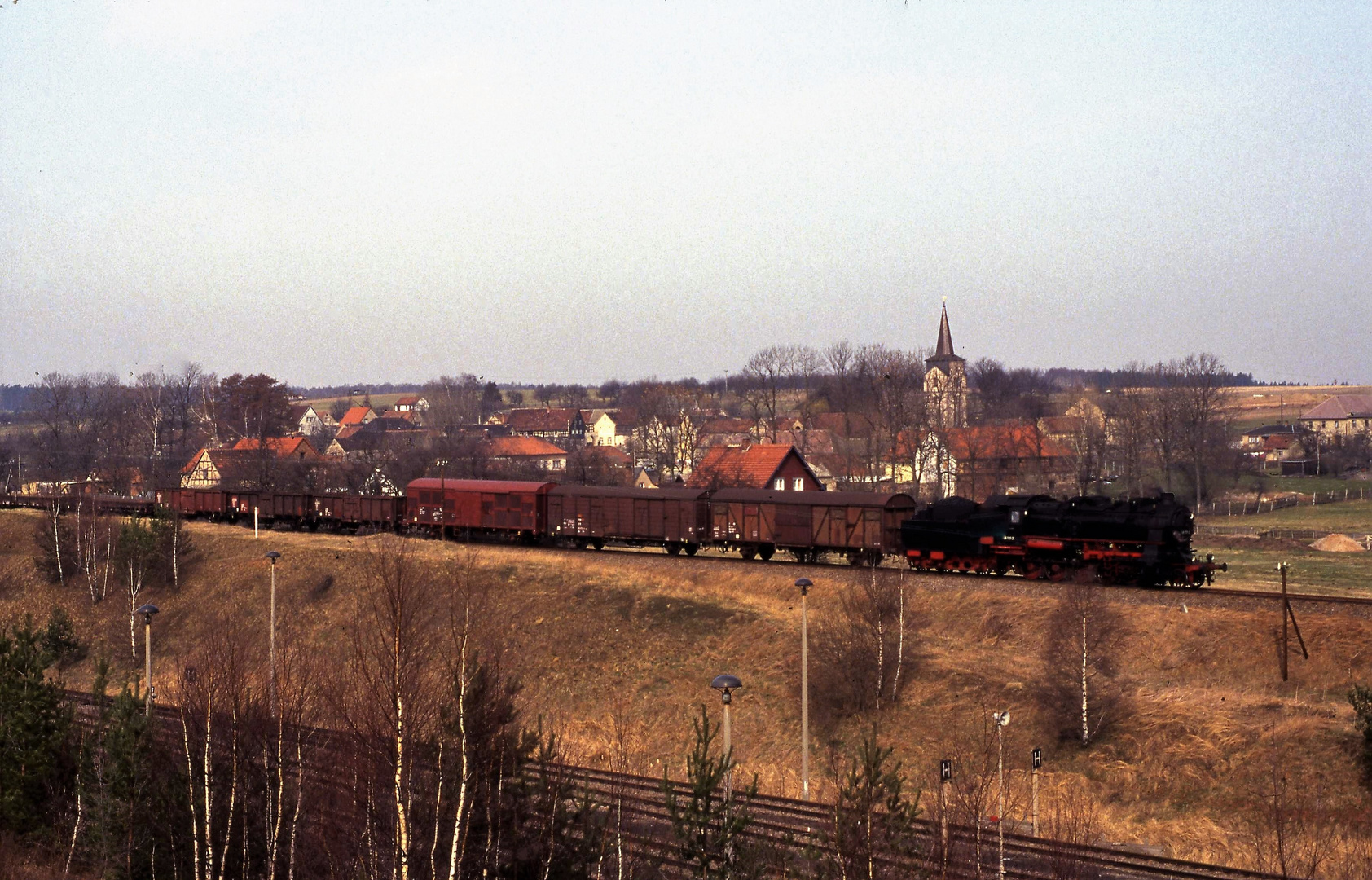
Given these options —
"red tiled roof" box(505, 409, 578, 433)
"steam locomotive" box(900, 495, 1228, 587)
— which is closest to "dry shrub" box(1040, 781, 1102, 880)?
"steam locomotive" box(900, 495, 1228, 587)

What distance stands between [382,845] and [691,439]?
10138 centimetres

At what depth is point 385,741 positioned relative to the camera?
601 inches

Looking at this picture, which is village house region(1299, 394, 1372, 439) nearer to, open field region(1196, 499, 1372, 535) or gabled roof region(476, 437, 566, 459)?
open field region(1196, 499, 1372, 535)

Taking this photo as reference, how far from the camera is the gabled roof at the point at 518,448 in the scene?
12058cm

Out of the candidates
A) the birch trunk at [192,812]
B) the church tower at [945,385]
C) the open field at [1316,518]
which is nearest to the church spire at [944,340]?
the church tower at [945,385]

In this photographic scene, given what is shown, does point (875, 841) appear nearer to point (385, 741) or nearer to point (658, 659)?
point (385, 741)

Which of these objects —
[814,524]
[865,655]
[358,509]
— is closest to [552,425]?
[358,509]

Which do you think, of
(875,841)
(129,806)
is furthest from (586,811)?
(129,806)

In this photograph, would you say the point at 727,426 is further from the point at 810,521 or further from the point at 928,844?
the point at 928,844

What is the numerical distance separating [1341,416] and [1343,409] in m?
3.16

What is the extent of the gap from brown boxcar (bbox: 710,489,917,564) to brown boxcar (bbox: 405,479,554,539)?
10.4m

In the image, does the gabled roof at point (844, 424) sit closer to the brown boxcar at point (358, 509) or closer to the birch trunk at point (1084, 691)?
the brown boxcar at point (358, 509)

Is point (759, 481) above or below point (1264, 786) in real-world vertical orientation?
above

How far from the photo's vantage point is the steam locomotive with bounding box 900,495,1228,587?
39.0 m
